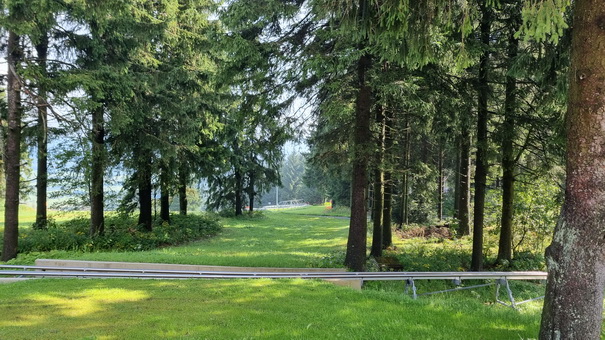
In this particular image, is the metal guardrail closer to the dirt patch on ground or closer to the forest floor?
the forest floor

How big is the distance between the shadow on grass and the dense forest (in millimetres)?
1477

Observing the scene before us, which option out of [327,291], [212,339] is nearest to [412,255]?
[327,291]

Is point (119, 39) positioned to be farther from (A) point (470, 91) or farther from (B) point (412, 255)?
(B) point (412, 255)

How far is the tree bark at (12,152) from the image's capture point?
10.5 m

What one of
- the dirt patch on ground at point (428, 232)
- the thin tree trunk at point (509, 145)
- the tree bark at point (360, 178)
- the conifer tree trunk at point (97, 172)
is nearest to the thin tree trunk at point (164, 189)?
the conifer tree trunk at point (97, 172)

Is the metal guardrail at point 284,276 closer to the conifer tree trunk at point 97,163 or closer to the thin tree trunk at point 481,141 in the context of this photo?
the thin tree trunk at point 481,141

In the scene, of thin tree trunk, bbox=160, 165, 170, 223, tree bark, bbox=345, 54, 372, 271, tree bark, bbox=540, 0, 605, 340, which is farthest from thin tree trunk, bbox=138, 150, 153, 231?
tree bark, bbox=540, 0, 605, 340

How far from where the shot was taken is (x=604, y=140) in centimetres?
360

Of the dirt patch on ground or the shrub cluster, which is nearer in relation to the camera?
the shrub cluster

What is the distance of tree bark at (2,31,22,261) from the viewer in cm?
1055

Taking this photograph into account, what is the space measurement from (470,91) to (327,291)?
23.8 feet

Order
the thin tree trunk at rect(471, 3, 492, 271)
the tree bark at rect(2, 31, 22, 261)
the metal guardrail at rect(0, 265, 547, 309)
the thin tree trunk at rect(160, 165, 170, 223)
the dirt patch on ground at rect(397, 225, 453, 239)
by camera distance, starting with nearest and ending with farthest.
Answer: the metal guardrail at rect(0, 265, 547, 309) < the thin tree trunk at rect(471, 3, 492, 271) < the tree bark at rect(2, 31, 22, 261) < the thin tree trunk at rect(160, 165, 170, 223) < the dirt patch on ground at rect(397, 225, 453, 239)

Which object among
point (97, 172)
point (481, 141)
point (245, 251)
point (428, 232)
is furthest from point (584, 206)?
point (428, 232)

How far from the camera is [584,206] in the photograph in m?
3.58
